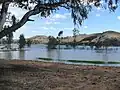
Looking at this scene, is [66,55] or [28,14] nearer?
[28,14]

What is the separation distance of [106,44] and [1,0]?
6197 inches

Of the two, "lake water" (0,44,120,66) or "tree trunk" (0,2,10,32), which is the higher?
"tree trunk" (0,2,10,32)

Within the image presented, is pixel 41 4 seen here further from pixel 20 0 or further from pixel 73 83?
pixel 73 83

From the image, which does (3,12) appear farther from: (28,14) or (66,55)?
(66,55)

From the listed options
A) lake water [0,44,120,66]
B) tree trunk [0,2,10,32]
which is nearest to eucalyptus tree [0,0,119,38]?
tree trunk [0,2,10,32]

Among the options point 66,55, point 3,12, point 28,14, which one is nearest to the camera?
point 3,12

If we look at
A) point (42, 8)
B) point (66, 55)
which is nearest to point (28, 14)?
point (42, 8)

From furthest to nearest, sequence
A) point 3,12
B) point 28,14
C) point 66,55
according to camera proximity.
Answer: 1. point 66,55
2. point 28,14
3. point 3,12

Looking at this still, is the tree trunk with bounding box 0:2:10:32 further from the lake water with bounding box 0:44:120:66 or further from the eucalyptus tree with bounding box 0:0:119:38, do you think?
the lake water with bounding box 0:44:120:66

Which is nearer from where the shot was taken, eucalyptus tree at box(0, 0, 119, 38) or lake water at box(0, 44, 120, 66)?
eucalyptus tree at box(0, 0, 119, 38)

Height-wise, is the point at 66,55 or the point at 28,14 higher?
the point at 28,14

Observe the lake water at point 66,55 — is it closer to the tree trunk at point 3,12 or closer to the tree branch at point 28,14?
the tree branch at point 28,14

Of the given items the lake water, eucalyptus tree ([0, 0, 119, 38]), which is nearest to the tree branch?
eucalyptus tree ([0, 0, 119, 38])

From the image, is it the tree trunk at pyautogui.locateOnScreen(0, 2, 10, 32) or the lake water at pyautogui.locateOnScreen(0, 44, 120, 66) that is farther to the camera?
the lake water at pyautogui.locateOnScreen(0, 44, 120, 66)
